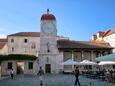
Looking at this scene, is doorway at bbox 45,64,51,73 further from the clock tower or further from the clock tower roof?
the clock tower roof

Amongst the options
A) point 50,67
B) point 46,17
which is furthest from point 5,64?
point 46,17

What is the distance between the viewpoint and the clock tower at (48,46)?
59.7m

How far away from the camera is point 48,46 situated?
199 ft

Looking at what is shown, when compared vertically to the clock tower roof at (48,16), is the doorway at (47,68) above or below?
below

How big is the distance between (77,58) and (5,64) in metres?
14.9

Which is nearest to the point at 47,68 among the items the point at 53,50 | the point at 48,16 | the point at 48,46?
the point at 53,50

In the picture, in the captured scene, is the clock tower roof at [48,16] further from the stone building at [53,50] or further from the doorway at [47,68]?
the doorway at [47,68]

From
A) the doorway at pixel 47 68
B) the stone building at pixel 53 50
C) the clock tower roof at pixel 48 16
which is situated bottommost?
the doorway at pixel 47 68

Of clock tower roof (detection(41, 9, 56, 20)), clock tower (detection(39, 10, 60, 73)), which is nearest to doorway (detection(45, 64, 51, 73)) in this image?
clock tower (detection(39, 10, 60, 73))

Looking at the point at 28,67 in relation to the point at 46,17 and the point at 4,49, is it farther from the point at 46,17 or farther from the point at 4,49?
the point at 4,49

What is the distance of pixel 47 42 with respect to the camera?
61.0 metres

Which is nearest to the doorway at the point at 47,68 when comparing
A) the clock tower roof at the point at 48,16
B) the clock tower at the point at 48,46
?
the clock tower at the point at 48,46

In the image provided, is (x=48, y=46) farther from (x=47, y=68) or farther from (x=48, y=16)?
(x=48, y=16)

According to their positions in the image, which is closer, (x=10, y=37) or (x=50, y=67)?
(x=50, y=67)
